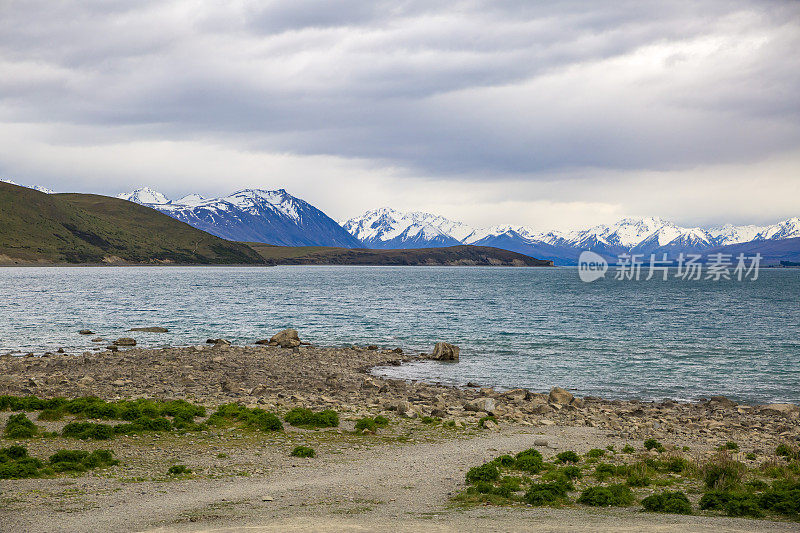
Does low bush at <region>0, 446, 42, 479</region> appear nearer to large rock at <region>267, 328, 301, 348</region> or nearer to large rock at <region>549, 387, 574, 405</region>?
large rock at <region>549, 387, 574, 405</region>

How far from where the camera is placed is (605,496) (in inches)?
671

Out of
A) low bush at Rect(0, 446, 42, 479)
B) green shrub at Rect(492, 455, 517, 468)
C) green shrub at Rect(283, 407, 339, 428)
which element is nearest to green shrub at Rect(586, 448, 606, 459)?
green shrub at Rect(492, 455, 517, 468)

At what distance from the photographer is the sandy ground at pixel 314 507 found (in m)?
14.5

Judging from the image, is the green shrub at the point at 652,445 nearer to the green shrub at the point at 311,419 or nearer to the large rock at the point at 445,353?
the green shrub at the point at 311,419

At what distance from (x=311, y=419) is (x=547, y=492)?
41.4ft

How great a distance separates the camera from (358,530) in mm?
13852

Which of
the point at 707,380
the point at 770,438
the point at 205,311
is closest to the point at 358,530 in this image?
the point at 770,438

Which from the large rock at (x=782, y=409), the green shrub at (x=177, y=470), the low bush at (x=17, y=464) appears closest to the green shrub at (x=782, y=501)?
the green shrub at (x=177, y=470)

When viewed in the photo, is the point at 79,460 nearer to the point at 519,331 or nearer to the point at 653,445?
the point at 653,445

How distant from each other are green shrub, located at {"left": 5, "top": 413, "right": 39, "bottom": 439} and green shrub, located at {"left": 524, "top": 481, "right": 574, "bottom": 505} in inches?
737

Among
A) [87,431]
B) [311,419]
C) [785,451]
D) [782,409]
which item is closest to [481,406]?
[311,419]

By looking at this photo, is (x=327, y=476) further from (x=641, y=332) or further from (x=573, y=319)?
(x=573, y=319)

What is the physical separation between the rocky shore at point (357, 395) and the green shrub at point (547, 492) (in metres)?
10.1

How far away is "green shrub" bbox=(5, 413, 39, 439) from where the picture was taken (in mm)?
23047
